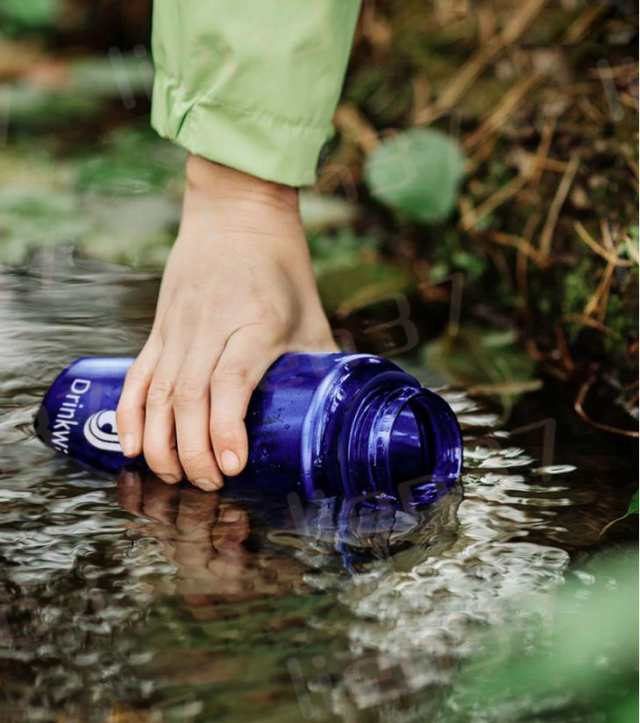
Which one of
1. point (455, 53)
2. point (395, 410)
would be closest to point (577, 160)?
point (455, 53)

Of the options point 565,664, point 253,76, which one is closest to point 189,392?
point 253,76

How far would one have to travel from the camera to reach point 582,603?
124 cm

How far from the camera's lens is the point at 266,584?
1256mm

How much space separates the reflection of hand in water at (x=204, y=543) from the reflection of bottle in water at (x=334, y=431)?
47 millimetres

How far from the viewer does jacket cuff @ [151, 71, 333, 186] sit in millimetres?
1561

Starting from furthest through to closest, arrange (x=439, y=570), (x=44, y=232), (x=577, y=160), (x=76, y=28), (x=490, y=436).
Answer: (x=76, y=28) → (x=44, y=232) → (x=577, y=160) → (x=490, y=436) → (x=439, y=570)

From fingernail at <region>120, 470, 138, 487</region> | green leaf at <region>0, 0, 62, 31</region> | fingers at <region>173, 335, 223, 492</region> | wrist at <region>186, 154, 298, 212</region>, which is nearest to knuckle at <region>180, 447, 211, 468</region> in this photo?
fingers at <region>173, 335, 223, 492</region>

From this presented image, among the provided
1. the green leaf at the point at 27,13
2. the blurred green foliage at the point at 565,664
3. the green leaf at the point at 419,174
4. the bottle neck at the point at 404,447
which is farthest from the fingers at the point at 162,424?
the green leaf at the point at 27,13

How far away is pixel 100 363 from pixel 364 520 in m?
0.41

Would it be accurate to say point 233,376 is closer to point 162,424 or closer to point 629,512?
point 162,424

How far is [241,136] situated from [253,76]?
75 millimetres

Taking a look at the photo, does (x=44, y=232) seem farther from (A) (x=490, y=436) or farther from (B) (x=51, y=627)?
(B) (x=51, y=627)

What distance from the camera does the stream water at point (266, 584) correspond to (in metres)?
1.07

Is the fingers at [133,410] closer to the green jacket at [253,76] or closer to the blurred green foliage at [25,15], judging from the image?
the green jacket at [253,76]
